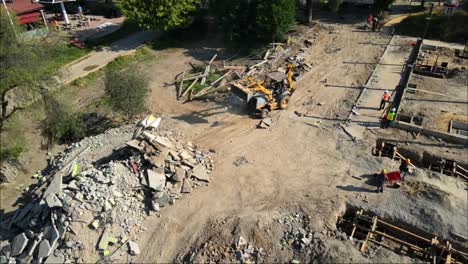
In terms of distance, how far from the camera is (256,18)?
30.5 m

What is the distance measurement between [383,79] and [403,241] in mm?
14777

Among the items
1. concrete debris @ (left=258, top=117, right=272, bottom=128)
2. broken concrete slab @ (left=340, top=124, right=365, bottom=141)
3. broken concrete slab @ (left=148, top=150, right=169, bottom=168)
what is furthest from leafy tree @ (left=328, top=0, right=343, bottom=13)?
broken concrete slab @ (left=148, top=150, right=169, bottom=168)

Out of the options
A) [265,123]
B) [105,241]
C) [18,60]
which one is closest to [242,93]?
[265,123]

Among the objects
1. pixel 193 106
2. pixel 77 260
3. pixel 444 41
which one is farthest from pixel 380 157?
pixel 444 41

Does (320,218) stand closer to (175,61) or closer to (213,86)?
(213,86)

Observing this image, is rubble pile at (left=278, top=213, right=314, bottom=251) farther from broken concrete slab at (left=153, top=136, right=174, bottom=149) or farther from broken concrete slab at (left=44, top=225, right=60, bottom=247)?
broken concrete slab at (left=44, top=225, right=60, bottom=247)

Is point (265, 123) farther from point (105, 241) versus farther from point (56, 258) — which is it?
point (56, 258)

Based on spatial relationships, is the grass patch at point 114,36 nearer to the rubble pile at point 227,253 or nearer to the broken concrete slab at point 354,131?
the broken concrete slab at point 354,131

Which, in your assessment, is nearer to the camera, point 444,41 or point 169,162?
point 169,162

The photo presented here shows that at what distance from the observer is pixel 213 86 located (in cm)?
2747

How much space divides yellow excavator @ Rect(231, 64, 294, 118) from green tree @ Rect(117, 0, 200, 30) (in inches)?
462

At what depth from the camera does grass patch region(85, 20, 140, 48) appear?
114 feet

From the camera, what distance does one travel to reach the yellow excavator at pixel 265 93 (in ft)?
77.2

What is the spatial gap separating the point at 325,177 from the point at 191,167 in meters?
7.24
